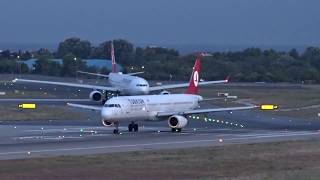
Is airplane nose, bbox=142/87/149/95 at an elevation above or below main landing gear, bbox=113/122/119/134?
above

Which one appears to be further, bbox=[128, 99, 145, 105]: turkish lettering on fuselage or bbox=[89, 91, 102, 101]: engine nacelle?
bbox=[89, 91, 102, 101]: engine nacelle

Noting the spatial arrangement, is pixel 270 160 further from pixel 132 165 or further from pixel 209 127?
pixel 209 127

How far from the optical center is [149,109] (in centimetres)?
6594

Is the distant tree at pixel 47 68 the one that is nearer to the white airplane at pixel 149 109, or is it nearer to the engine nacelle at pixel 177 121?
the white airplane at pixel 149 109

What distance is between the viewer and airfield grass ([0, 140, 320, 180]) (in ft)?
124

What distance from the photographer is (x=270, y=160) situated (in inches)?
1745

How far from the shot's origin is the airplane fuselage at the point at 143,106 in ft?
207

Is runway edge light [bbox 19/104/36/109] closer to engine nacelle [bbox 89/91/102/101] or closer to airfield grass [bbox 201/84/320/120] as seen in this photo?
engine nacelle [bbox 89/91/102/101]

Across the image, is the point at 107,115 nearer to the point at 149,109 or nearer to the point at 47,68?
the point at 149,109

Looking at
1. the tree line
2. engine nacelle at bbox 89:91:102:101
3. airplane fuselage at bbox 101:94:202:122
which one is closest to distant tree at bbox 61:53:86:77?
the tree line

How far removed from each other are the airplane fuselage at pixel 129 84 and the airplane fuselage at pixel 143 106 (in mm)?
30436

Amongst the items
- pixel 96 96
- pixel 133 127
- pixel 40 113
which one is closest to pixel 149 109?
pixel 133 127

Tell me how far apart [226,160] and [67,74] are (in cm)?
13594

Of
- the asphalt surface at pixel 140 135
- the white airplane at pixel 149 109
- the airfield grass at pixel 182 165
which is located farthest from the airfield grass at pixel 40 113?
the airfield grass at pixel 182 165
